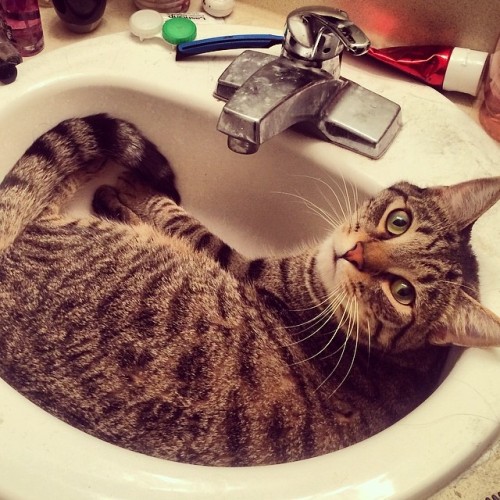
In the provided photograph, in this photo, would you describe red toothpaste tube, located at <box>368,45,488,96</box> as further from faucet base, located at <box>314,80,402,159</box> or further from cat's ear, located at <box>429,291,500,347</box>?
cat's ear, located at <box>429,291,500,347</box>

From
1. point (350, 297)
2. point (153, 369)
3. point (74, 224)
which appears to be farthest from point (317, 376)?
point (74, 224)

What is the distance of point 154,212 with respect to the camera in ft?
3.50

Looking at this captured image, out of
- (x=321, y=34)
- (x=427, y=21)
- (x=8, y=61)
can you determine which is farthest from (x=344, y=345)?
(x=8, y=61)

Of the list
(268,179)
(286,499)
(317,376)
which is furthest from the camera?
(268,179)

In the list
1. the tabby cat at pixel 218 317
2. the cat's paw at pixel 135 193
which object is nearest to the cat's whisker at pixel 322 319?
the tabby cat at pixel 218 317

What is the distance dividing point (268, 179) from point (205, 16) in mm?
316

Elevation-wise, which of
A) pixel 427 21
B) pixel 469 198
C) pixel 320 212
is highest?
pixel 427 21

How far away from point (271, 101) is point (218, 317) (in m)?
0.32

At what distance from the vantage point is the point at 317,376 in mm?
893

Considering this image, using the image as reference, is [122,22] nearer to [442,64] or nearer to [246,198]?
[246,198]

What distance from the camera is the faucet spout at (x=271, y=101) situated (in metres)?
0.76

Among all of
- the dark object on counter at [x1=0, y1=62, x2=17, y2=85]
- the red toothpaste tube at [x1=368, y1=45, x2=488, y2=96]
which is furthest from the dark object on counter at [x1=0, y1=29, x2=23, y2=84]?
the red toothpaste tube at [x1=368, y1=45, x2=488, y2=96]

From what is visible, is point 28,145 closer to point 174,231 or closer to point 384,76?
point 174,231

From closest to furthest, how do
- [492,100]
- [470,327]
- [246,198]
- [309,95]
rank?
1. [470,327]
2. [309,95]
3. [492,100]
4. [246,198]
